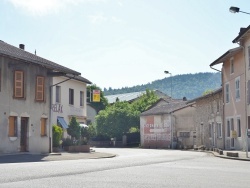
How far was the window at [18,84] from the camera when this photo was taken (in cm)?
2856

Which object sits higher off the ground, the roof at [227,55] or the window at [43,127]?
the roof at [227,55]

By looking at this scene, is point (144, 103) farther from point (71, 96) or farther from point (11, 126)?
point (11, 126)

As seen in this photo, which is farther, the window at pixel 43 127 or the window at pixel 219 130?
the window at pixel 219 130

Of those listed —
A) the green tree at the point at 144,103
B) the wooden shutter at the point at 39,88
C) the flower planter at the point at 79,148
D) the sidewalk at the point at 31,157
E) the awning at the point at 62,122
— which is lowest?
the sidewalk at the point at 31,157

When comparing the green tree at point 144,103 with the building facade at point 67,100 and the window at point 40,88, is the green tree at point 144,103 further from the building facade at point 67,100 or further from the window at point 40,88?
the window at point 40,88

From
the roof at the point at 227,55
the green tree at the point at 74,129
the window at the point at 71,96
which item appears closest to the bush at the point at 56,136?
the green tree at the point at 74,129

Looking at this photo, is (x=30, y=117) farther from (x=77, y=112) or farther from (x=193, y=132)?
(x=193, y=132)

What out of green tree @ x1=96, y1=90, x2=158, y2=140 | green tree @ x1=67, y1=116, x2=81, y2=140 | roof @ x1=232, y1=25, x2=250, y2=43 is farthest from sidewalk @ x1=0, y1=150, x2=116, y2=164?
green tree @ x1=96, y1=90, x2=158, y2=140

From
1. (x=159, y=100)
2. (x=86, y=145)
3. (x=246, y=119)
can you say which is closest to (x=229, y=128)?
(x=246, y=119)

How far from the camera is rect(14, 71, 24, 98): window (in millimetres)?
28562

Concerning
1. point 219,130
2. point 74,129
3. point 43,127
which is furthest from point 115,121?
→ point 43,127

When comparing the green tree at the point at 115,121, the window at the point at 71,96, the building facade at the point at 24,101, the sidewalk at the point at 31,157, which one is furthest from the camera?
the green tree at the point at 115,121

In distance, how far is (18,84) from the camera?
28.8 metres

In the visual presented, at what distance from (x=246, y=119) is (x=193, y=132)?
1949 cm
